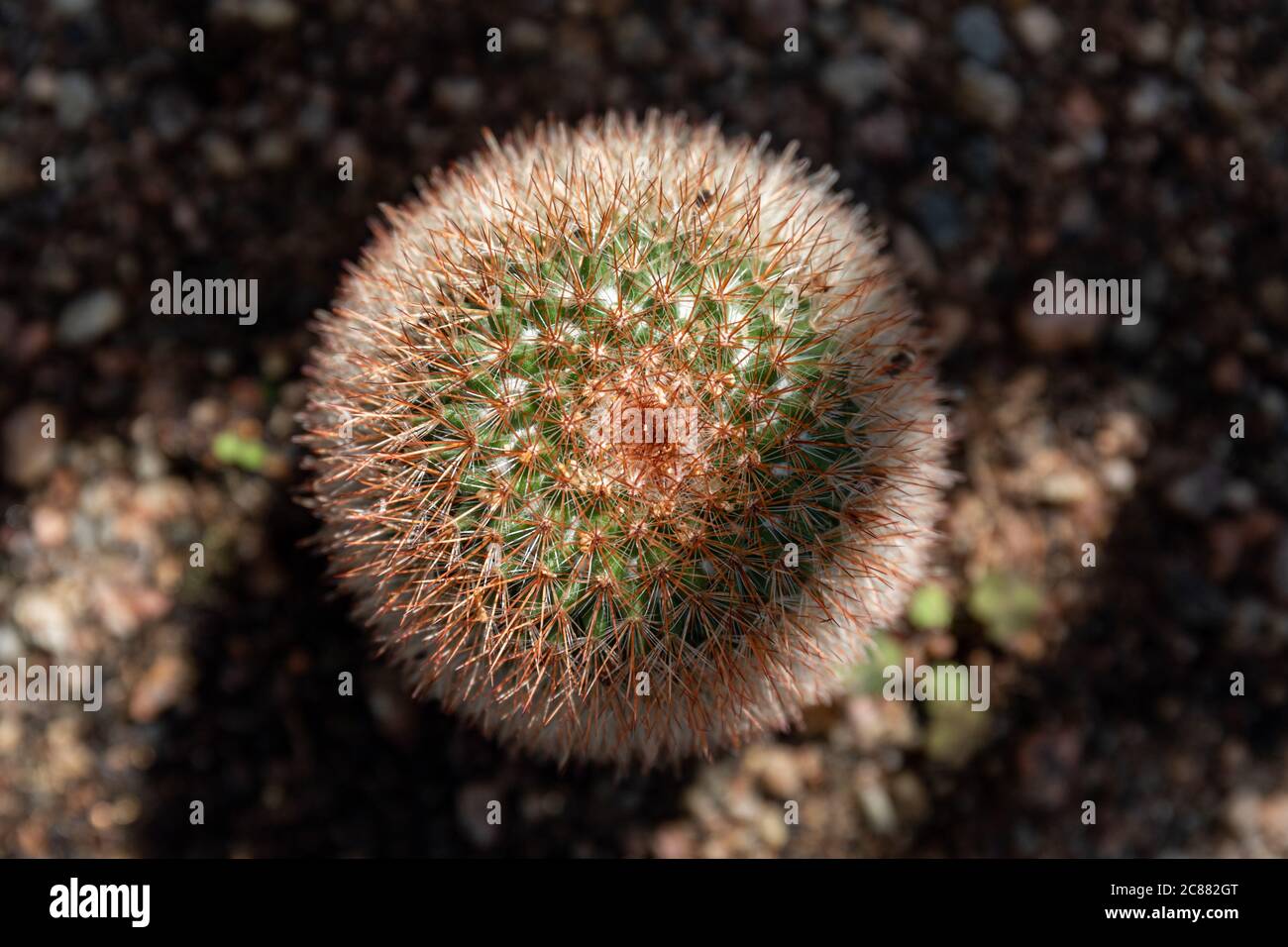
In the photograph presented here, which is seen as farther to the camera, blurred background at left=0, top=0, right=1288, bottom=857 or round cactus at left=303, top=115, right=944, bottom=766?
blurred background at left=0, top=0, right=1288, bottom=857

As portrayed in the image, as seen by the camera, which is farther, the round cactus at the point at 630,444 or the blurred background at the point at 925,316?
the blurred background at the point at 925,316

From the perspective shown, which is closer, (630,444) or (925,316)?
(630,444)

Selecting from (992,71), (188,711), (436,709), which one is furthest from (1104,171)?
(188,711)
